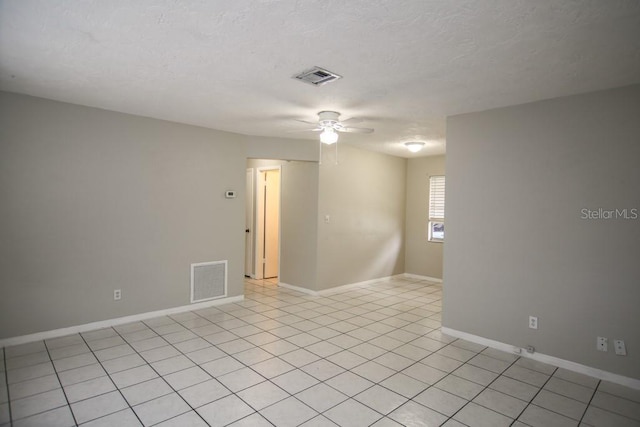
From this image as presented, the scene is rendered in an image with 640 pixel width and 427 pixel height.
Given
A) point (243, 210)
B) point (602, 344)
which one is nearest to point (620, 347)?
point (602, 344)

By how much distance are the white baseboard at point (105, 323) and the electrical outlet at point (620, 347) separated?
14.3ft

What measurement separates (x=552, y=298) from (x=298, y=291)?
12.0 feet

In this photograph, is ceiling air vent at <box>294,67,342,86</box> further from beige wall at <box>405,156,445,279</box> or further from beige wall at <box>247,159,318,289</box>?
beige wall at <box>405,156,445,279</box>

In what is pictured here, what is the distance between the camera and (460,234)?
3.97 meters

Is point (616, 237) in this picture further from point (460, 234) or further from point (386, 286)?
point (386, 286)

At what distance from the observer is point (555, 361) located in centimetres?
330

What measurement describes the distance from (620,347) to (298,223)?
4284 mm

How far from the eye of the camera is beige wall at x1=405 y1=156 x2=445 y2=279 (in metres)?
6.96

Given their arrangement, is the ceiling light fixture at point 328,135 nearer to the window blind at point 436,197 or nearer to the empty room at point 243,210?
the empty room at point 243,210

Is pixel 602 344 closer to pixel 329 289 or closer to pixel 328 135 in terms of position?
pixel 328 135

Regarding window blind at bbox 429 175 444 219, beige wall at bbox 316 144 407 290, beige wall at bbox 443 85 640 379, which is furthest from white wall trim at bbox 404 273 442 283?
beige wall at bbox 443 85 640 379

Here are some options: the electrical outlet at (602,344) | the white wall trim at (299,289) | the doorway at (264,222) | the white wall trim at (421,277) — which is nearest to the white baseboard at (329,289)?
the white wall trim at (299,289)

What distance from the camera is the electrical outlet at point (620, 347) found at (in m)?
2.95

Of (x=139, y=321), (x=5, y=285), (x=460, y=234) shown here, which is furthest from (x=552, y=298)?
(x=5, y=285)
